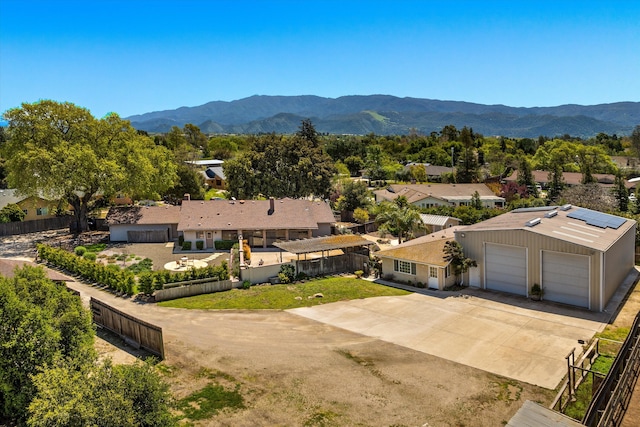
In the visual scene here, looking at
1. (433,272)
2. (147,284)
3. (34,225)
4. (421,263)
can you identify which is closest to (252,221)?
(147,284)

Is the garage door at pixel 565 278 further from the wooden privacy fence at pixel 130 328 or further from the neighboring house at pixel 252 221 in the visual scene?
the neighboring house at pixel 252 221

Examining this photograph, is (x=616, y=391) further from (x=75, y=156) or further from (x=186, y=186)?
(x=186, y=186)

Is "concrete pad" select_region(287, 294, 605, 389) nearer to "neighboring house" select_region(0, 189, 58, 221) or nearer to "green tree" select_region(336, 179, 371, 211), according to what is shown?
"green tree" select_region(336, 179, 371, 211)

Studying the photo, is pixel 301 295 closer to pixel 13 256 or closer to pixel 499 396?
pixel 499 396

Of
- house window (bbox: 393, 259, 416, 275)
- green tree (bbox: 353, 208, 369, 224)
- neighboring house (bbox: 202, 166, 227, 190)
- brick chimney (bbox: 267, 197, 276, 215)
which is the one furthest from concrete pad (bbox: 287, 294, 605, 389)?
neighboring house (bbox: 202, 166, 227, 190)

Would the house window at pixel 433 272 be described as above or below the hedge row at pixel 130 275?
below

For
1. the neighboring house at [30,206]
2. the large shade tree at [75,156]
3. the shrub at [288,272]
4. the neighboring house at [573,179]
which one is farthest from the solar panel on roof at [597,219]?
the neighboring house at [30,206]
